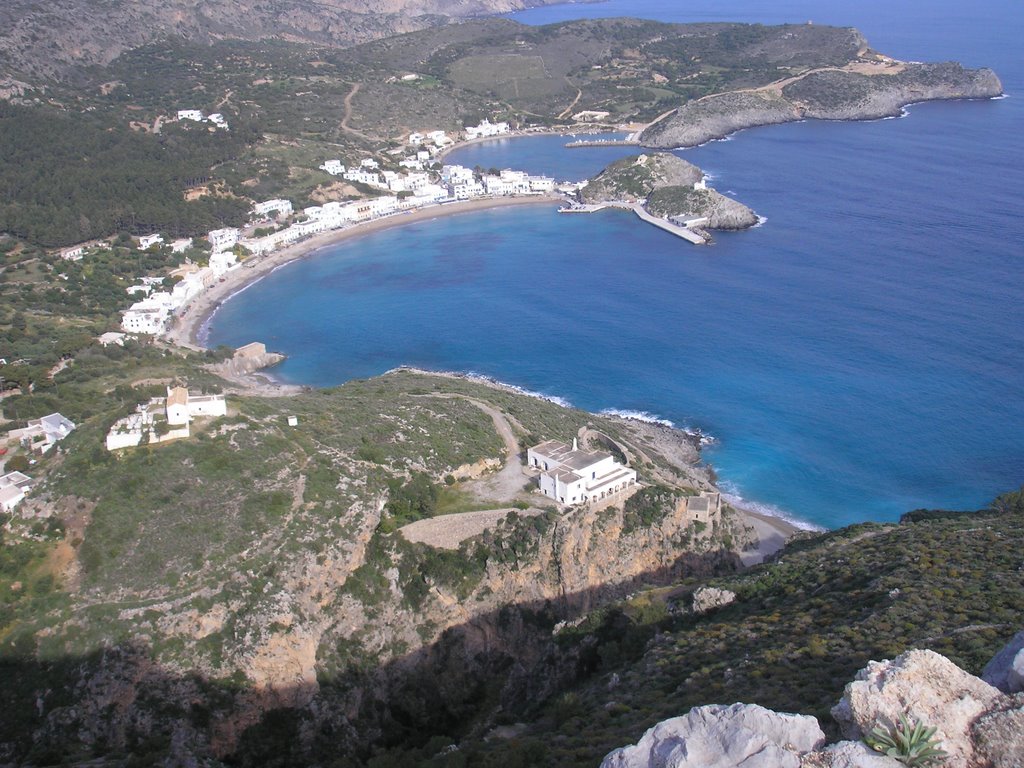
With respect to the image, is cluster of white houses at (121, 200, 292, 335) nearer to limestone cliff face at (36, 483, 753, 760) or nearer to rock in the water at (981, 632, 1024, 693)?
limestone cliff face at (36, 483, 753, 760)

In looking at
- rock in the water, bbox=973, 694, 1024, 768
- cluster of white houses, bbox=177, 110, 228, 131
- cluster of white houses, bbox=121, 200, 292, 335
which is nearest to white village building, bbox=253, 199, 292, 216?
cluster of white houses, bbox=121, 200, 292, 335

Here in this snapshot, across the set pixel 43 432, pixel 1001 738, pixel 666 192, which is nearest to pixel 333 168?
pixel 666 192

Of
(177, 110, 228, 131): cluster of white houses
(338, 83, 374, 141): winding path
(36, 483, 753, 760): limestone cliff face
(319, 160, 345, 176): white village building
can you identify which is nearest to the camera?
(36, 483, 753, 760): limestone cliff face

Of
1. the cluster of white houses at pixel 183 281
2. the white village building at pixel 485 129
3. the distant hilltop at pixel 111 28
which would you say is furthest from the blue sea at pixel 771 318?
the distant hilltop at pixel 111 28

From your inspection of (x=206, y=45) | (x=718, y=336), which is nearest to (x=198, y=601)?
(x=718, y=336)

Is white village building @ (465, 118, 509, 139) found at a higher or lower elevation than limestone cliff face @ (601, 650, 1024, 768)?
lower

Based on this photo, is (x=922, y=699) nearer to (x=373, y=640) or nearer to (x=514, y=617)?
(x=373, y=640)
